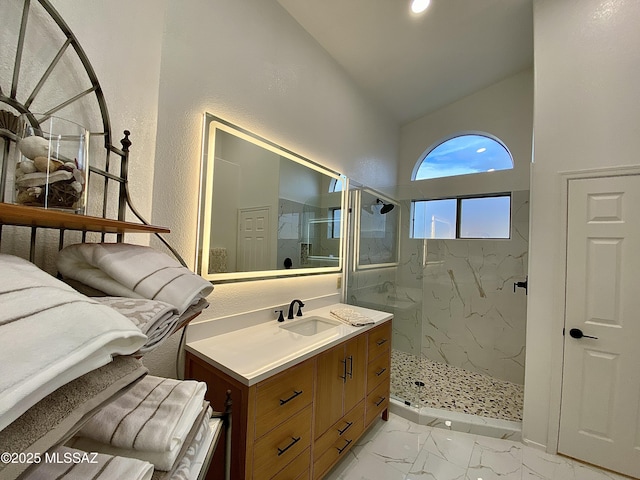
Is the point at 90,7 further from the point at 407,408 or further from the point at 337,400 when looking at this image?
the point at 407,408

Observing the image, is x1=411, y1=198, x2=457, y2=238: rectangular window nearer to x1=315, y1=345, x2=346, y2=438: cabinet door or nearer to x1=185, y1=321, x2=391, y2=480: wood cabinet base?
x1=185, y1=321, x2=391, y2=480: wood cabinet base

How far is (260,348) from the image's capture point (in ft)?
4.58

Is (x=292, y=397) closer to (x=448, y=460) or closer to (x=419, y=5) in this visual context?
(x=448, y=460)

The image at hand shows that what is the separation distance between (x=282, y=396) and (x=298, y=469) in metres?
0.45

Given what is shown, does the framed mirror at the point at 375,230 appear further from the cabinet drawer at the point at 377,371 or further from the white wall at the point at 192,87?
the cabinet drawer at the point at 377,371

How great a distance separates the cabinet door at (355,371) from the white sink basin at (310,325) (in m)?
0.22

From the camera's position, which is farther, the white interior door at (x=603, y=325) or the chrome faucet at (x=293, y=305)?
the chrome faucet at (x=293, y=305)

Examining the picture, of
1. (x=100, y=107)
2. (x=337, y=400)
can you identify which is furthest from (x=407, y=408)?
(x=100, y=107)

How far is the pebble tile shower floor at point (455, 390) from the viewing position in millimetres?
2410

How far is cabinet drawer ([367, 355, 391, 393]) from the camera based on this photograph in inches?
75.9

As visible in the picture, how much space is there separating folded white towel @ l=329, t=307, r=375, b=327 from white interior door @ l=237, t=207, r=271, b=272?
2.18ft

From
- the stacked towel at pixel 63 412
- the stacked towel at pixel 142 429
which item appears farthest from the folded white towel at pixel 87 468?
the stacked towel at pixel 63 412

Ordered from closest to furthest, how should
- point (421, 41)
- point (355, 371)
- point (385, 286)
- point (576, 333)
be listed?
point (355, 371) < point (576, 333) < point (421, 41) < point (385, 286)

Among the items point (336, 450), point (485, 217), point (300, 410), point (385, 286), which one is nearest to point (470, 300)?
point (485, 217)
